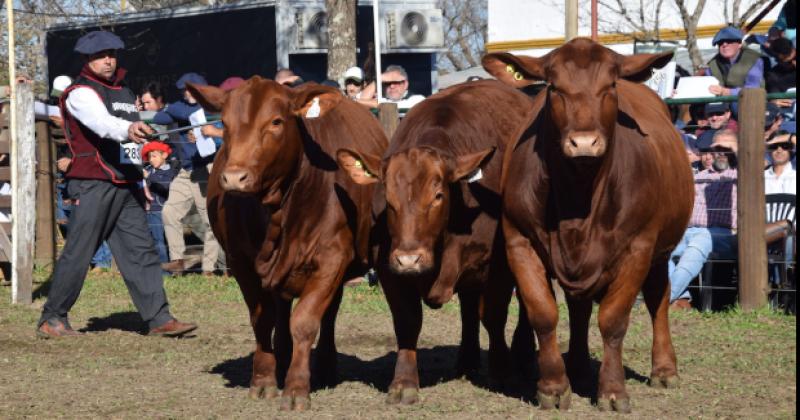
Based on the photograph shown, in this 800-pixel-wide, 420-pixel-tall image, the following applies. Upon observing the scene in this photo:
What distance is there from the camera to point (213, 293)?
39.5 ft

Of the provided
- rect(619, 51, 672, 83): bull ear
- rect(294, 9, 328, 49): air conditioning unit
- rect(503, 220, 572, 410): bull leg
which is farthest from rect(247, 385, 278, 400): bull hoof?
rect(294, 9, 328, 49): air conditioning unit

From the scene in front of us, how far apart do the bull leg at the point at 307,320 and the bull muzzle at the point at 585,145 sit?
152 centimetres

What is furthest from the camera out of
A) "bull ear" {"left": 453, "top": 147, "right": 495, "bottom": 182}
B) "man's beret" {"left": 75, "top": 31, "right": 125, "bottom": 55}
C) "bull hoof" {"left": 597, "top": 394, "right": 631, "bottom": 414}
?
"man's beret" {"left": 75, "top": 31, "right": 125, "bottom": 55}

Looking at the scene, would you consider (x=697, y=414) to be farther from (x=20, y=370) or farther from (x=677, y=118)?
(x=677, y=118)

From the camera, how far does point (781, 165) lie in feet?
35.0

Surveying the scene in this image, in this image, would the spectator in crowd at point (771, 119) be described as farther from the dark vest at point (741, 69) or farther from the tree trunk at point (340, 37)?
the tree trunk at point (340, 37)

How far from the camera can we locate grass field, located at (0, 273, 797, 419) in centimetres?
688

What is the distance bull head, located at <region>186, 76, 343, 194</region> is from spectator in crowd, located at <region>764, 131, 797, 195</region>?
192 inches

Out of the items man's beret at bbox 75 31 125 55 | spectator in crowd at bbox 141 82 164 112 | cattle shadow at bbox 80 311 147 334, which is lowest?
cattle shadow at bbox 80 311 147 334

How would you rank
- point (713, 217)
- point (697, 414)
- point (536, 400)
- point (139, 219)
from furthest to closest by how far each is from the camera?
point (713, 217) < point (139, 219) < point (536, 400) < point (697, 414)

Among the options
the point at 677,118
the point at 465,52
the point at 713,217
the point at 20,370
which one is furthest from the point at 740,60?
the point at 465,52

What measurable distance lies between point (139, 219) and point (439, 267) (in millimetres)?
3371

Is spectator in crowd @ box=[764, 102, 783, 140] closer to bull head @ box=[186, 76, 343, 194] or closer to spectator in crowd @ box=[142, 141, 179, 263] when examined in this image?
bull head @ box=[186, 76, 343, 194]

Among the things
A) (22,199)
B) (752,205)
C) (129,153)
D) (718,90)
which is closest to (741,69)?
(718,90)
